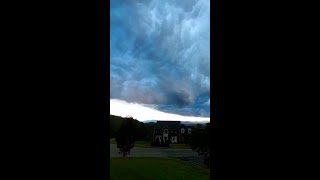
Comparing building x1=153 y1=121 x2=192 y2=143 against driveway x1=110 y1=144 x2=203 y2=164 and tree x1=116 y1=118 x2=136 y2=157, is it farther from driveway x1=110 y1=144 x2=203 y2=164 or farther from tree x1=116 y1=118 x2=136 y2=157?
tree x1=116 y1=118 x2=136 y2=157

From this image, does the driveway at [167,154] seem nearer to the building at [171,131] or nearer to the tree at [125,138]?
the tree at [125,138]

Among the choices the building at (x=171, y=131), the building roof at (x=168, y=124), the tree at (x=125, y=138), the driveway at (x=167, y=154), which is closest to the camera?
the tree at (x=125, y=138)

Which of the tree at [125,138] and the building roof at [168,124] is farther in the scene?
the building roof at [168,124]

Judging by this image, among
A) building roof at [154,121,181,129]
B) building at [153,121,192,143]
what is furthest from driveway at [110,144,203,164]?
building roof at [154,121,181,129]

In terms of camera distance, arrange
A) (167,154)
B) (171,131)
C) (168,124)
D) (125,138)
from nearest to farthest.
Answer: (125,138) < (167,154) < (168,124) < (171,131)

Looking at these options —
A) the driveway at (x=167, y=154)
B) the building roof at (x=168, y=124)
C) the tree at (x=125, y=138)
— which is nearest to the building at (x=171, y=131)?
the building roof at (x=168, y=124)

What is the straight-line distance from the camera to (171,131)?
42375mm

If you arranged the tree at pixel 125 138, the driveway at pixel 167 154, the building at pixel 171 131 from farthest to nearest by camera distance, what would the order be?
the building at pixel 171 131 < the driveway at pixel 167 154 < the tree at pixel 125 138

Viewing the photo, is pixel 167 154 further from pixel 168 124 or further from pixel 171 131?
pixel 171 131

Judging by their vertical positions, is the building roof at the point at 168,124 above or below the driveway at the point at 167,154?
above

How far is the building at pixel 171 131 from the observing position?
41.4 m

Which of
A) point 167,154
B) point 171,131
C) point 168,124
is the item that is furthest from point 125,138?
point 171,131
